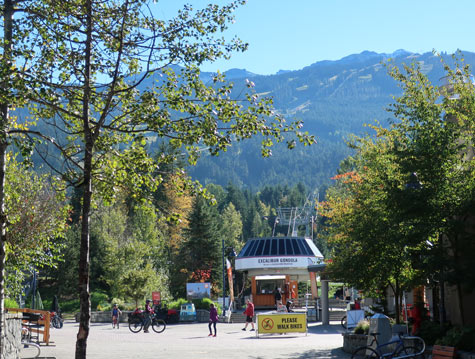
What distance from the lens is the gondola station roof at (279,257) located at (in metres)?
56.2

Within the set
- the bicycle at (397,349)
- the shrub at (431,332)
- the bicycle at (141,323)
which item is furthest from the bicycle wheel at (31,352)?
the bicycle at (141,323)

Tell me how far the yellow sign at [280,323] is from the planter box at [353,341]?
724cm

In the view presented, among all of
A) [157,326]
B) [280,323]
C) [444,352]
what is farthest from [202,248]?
[444,352]

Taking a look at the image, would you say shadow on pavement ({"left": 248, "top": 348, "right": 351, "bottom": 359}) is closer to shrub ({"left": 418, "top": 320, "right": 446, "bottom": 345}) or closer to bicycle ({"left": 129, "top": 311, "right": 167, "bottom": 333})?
shrub ({"left": 418, "top": 320, "right": 446, "bottom": 345})

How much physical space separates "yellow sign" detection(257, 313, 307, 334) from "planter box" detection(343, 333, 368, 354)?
23.8 ft

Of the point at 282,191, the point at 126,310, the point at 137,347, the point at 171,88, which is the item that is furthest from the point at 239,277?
the point at 282,191

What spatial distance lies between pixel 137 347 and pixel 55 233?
197 inches

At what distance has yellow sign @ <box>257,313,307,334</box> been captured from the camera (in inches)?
1047

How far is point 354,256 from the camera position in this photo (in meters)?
20.4

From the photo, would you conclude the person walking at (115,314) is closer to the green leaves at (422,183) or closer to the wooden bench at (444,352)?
the green leaves at (422,183)

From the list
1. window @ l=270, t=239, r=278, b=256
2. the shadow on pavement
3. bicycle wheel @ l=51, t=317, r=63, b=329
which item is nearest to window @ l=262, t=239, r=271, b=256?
window @ l=270, t=239, r=278, b=256

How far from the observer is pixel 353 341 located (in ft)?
62.3

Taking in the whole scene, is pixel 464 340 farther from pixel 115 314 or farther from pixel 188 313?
pixel 188 313

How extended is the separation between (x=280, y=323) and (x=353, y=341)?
815cm
